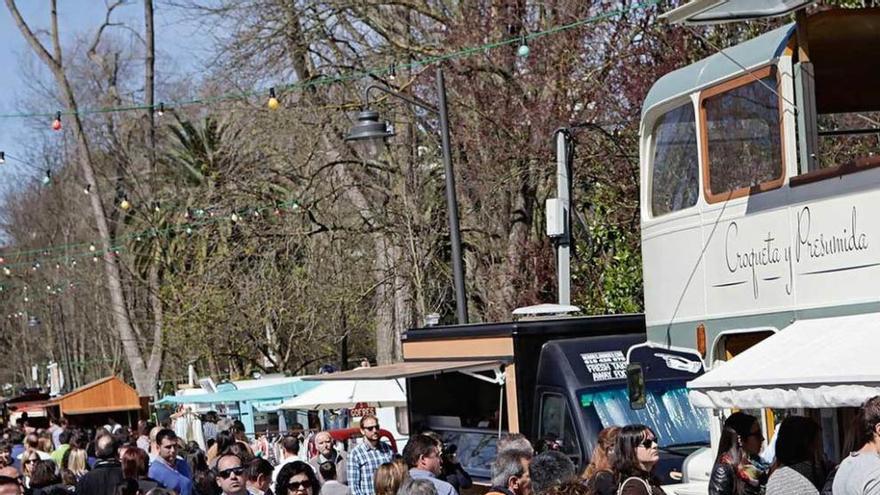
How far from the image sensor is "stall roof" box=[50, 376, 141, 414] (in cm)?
3700

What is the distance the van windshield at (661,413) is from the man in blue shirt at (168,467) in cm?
333

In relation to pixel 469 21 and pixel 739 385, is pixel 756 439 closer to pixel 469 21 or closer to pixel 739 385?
pixel 739 385

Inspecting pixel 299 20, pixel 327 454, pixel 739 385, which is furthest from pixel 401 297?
pixel 739 385

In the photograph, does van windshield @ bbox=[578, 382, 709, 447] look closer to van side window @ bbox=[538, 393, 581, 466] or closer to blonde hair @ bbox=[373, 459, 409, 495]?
van side window @ bbox=[538, 393, 581, 466]

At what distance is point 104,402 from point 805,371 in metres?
30.1

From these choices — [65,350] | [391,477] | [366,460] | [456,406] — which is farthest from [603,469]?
[65,350]

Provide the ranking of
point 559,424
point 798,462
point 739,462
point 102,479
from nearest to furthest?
point 798,462 < point 739,462 < point 102,479 < point 559,424

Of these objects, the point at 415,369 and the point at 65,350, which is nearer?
the point at 415,369

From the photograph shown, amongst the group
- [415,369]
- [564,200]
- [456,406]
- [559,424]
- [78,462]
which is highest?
[564,200]

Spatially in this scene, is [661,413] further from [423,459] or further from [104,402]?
[104,402]

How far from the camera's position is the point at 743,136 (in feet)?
35.7

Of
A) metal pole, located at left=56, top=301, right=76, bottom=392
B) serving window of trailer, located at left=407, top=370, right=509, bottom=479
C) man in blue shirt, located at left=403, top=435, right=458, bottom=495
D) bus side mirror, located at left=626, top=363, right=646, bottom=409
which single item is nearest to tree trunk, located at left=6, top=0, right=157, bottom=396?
metal pole, located at left=56, top=301, right=76, bottom=392

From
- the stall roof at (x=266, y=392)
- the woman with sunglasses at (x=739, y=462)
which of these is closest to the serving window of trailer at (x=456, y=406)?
the woman with sunglasses at (x=739, y=462)

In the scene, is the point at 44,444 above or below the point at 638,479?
below
